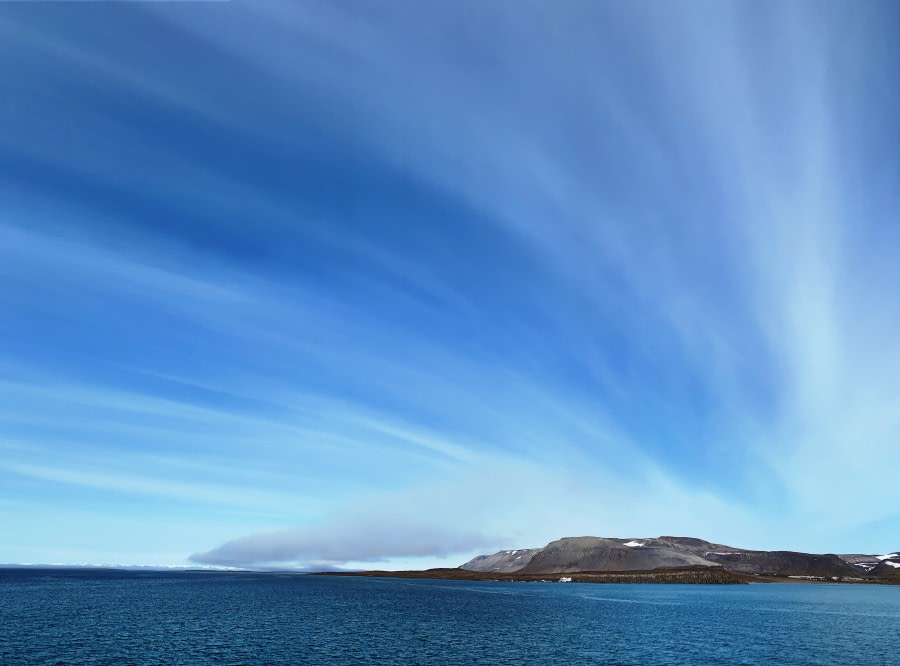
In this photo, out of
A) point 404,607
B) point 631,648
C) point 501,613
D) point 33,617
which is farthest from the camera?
point 404,607

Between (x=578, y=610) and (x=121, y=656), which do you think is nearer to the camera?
(x=121, y=656)

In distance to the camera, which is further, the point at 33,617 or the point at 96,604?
the point at 96,604

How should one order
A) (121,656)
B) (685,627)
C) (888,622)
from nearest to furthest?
(121,656) < (685,627) < (888,622)

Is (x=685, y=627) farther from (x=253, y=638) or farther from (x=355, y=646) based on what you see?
(x=253, y=638)

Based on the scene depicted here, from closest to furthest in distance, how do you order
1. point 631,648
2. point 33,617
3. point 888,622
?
point 631,648, point 33,617, point 888,622

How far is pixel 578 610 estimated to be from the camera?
13162 cm

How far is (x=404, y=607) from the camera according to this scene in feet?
421

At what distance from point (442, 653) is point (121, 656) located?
35626 mm

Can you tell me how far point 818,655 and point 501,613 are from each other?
2608 inches

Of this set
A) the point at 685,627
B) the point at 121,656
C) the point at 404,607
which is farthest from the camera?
the point at 404,607

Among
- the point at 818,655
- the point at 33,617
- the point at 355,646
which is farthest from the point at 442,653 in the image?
the point at 33,617

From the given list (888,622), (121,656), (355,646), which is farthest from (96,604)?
(888,622)

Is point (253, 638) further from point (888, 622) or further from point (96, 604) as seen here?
point (888, 622)

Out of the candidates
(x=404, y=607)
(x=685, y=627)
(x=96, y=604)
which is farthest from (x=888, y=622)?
(x=96, y=604)
